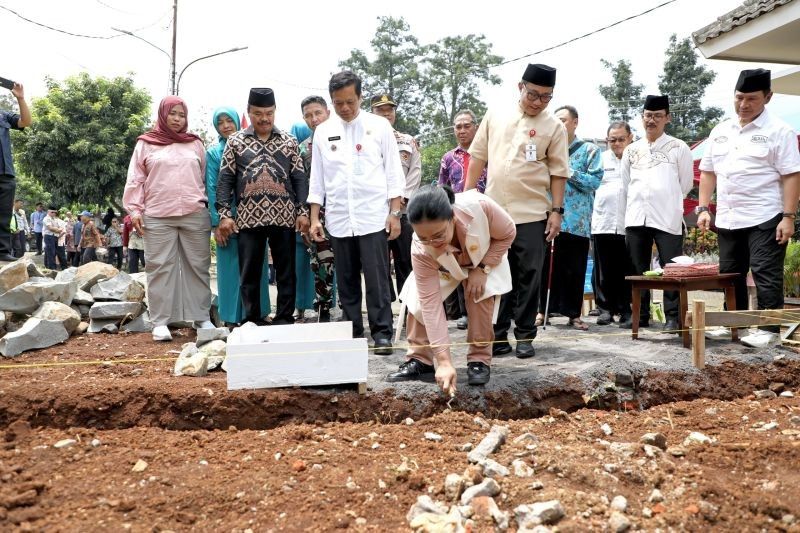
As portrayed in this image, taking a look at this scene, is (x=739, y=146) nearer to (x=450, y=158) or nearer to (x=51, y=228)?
(x=450, y=158)

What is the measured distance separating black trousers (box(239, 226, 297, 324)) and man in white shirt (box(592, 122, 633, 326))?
261cm

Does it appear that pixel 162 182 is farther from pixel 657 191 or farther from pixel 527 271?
pixel 657 191

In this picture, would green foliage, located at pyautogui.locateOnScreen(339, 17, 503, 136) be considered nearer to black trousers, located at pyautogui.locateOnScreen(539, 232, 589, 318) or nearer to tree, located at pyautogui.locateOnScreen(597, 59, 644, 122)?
tree, located at pyautogui.locateOnScreen(597, 59, 644, 122)

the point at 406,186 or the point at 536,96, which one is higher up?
the point at 536,96

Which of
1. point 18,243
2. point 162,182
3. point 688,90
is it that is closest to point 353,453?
point 162,182

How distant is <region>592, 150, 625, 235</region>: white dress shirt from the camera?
5582mm

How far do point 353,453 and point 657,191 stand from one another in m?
3.40

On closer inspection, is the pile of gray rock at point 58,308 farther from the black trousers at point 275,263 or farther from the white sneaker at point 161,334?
the black trousers at point 275,263

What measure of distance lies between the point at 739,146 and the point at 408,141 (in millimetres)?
2454

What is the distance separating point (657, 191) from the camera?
507 cm

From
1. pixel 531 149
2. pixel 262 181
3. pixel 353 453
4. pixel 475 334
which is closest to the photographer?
pixel 353 453

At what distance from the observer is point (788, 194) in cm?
446

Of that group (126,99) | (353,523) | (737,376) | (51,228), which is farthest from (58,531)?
(126,99)

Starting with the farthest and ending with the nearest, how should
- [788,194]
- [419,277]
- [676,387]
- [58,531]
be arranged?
1. [788,194]
2. [676,387]
3. [419,277]
4. [58,531]
